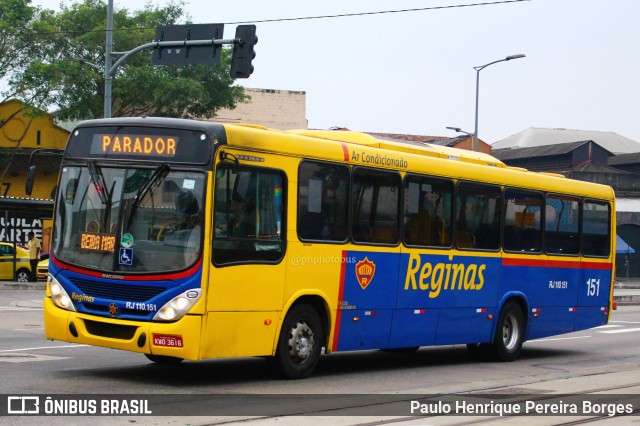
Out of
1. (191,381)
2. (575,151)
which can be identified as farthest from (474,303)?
(575,151)

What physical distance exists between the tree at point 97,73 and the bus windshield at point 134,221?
34.9 m

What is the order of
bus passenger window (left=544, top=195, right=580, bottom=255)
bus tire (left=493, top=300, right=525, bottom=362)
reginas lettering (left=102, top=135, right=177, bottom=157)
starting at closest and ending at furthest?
reginas lettering (left=102, top=135, right=177, bottom=157), bus tire (left=493, top=300, right=525, bottom=362), bus passenger window (left=544, top=195, right=580, bottom=255)

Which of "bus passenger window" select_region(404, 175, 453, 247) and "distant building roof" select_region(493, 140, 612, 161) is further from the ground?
"distant building roof" select_region(493, 140, 612, 161)

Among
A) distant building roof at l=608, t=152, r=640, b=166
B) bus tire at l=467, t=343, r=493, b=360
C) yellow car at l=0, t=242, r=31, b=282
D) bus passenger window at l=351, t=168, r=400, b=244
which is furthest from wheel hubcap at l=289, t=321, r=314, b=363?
distant building roof at l=608, t=152, r=640, b=166

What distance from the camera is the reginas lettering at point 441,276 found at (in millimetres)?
15320

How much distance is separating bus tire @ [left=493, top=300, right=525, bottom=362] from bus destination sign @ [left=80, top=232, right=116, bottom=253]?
746 centimetres

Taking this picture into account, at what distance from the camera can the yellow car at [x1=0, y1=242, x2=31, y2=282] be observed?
3825cm

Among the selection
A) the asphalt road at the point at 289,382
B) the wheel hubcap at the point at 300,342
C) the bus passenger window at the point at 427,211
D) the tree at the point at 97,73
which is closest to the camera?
A: the asphalt road at the point at 289,382

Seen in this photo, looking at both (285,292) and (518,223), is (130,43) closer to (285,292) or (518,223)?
(518,223)

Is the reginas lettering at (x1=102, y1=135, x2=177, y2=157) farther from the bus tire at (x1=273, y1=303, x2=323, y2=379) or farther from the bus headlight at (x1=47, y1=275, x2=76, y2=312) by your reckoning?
the bus tire at (x1=273, y1=303, x2=323, y2=379)

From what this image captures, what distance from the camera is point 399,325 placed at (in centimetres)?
1512

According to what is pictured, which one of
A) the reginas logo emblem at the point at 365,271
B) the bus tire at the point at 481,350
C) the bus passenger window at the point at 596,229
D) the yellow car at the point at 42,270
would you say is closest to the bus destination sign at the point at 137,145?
the reginas logo emblem at the point at 365,271

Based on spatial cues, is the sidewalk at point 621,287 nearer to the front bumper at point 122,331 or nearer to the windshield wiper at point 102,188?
the front bumper at point 122,331

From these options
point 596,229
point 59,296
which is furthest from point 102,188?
point 596,229
